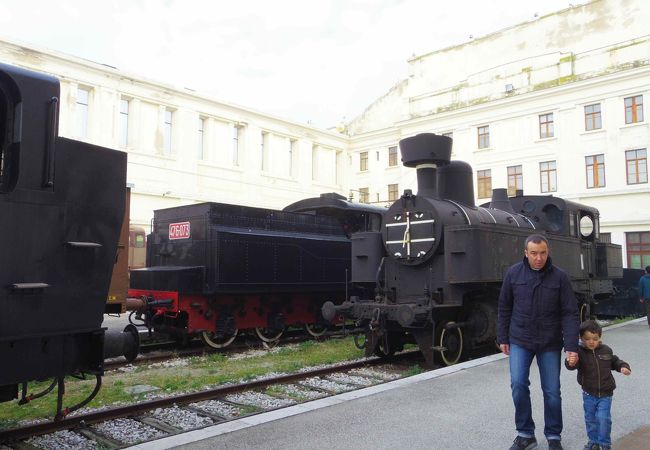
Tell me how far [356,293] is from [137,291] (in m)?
4.57

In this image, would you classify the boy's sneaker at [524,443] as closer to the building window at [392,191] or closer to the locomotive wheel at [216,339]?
the locomotive wheel at [216,339]

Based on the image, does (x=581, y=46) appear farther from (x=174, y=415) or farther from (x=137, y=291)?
(x=174, y=415)

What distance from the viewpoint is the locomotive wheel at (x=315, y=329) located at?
1183 cm

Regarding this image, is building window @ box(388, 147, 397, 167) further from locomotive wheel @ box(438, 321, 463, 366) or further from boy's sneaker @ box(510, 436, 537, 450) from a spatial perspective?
boy's sneaker @ box(510, 436, 537, 450)

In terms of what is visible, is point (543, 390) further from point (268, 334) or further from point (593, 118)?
point (593, 118)

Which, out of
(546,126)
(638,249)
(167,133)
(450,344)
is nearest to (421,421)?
(450,344)

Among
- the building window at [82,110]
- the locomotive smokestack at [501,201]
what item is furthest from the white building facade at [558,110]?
the building window at [82,110]

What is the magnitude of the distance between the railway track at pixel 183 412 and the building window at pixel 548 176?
2432cm

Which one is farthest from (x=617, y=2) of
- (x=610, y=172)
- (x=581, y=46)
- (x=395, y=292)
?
(x=395, y=292)

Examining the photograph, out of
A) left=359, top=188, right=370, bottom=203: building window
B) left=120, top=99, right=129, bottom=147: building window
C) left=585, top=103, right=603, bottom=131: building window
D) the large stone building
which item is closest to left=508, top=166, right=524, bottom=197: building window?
the large stone building

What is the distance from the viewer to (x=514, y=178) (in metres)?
30.7

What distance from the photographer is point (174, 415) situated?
561 centimetres

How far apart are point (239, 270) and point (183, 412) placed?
452 cm

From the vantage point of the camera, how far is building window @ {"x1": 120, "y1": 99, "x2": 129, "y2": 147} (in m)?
25.7
